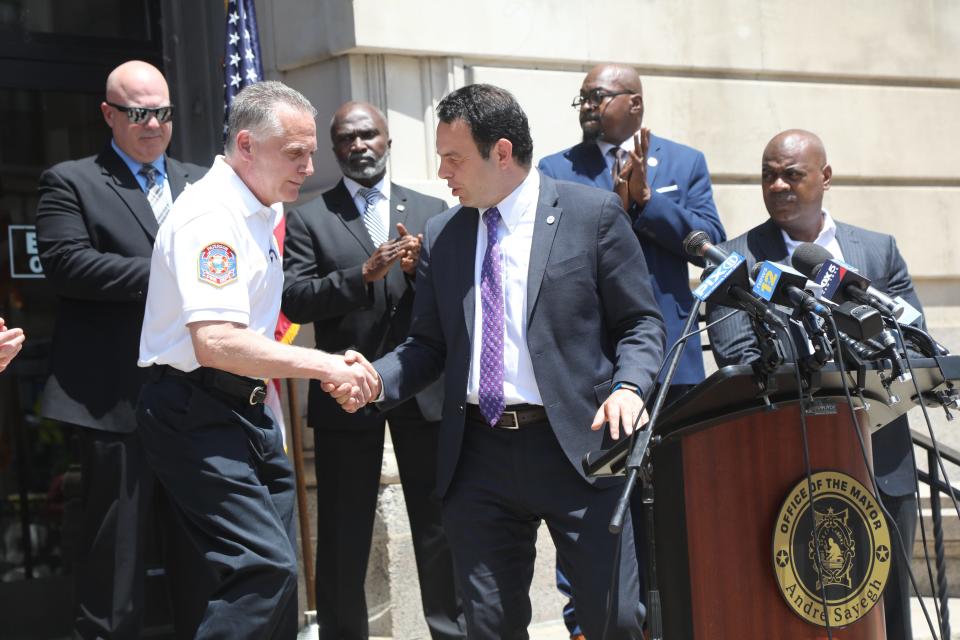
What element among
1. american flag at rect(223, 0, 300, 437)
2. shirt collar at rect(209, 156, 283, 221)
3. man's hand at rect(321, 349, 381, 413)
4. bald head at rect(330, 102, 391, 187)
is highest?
american flag at rect(223, 0, 300, 437)

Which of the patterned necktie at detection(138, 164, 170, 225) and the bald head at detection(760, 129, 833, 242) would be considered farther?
the patterned necktie at detection(138, 164, 170, 225)

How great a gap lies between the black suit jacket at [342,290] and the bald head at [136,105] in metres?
0.71

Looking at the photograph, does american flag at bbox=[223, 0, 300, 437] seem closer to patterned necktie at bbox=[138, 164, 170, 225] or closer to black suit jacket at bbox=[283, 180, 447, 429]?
black suit jacket at bbox=[283, 180, 447, 429]

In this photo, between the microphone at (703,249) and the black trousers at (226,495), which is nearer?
the microphone at (703,249)

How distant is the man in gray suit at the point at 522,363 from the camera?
4.21 meters

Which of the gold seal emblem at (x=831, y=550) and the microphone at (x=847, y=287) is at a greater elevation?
the microphone at (x=847, y=287)

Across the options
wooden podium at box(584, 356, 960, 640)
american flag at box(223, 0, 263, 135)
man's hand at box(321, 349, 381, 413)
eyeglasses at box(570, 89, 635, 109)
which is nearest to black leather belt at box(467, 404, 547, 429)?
man's hand at box(321, 349, 381, 413)

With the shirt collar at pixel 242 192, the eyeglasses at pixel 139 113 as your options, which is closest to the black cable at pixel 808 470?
the shirt collar at pixel 242 192

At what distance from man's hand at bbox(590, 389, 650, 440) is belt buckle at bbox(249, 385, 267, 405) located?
1.19 meters

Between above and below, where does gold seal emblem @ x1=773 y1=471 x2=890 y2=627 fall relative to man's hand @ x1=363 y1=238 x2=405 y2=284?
below

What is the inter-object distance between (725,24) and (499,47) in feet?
5.19

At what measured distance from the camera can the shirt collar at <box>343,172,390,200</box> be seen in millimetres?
6137

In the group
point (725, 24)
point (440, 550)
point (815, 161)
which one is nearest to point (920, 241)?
point (725, 24)

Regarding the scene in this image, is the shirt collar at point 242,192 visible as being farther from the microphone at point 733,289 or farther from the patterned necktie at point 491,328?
the microphone at point 733,289
